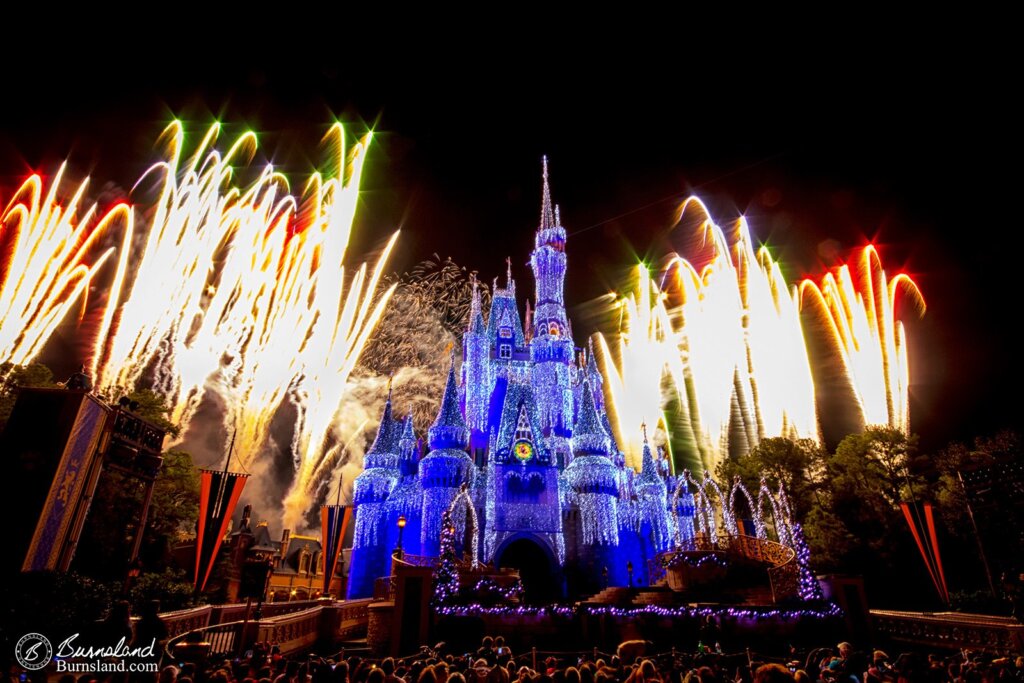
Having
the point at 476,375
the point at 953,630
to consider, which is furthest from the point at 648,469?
the point at 953,630

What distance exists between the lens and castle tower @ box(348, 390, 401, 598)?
38.0 meters

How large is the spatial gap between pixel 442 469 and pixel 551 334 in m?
16.9

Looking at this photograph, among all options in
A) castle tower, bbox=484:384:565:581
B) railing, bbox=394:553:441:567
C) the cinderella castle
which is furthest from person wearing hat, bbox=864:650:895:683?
castle tower, bbox=484:384:565:581

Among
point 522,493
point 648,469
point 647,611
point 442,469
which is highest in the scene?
point 648,469

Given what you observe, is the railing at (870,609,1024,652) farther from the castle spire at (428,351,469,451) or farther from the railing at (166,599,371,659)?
the castle spire at (428,351,469,451)

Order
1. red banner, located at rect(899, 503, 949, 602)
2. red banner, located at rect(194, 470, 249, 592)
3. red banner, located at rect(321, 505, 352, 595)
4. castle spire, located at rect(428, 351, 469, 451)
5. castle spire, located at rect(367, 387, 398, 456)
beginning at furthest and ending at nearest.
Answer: castle spire, located at rect(367, 387, 398, 456) < castle spire, located at rect(428, 351, 469, 451) < red banner, located at rect(321, 505, 352, 595) < red banner, located at rect(899, 503, 949, 602) < red banner, located at rect(194, 470, 249, 592)

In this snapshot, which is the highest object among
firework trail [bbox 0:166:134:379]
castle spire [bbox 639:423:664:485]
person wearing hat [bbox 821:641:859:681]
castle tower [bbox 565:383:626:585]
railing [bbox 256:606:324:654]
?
firework trail [bbox 0:166:134:379]

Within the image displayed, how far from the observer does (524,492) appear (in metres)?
39.2

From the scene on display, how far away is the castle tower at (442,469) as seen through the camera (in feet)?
120

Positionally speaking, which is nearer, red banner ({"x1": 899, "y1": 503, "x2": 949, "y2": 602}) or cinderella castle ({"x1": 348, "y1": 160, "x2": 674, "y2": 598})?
red banner ({"x1": 899, "y1": 503, "x2": 949, "y2": 602})

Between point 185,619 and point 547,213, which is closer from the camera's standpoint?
point 185,619

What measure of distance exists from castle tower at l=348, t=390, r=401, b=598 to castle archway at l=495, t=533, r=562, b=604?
8894mm

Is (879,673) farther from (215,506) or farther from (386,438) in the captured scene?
(386,438)

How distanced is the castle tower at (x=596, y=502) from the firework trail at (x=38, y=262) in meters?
34.1
